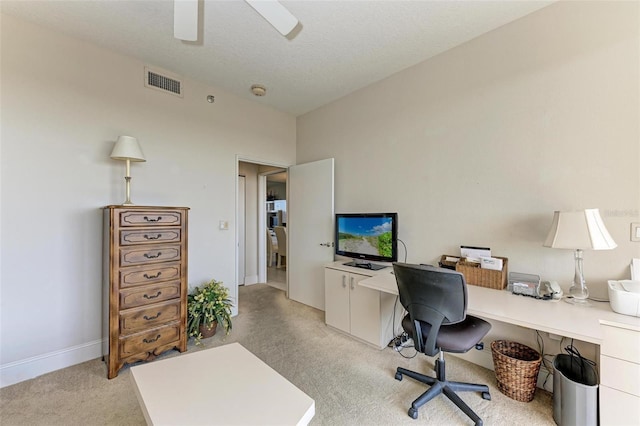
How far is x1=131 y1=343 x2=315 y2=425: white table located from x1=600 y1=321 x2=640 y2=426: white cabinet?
166cm

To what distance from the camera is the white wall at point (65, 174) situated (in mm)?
2012

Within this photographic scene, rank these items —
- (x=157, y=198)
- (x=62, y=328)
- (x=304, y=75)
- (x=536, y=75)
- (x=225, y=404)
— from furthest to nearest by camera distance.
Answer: (x=304, y=75) < (x=157, y=198) < (x=62, y=328) < (x=536, y=75) < (x=225, y=404)

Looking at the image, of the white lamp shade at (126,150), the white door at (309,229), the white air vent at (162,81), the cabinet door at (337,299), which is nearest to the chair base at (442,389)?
the cabinet door at (337,299)

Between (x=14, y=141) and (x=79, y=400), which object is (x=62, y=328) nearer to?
(x=79, y=400)

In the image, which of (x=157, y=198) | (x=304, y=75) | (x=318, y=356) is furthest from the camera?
(x=304, y=75)

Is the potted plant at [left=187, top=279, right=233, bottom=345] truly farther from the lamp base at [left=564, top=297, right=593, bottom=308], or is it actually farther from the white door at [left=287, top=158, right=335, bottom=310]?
the lamp base at [left=564, top=297, right=593, bottom=308]

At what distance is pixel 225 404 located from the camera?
3.49ft

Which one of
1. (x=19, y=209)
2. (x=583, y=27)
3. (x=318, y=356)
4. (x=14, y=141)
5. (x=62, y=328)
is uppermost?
(x=583, y=27)

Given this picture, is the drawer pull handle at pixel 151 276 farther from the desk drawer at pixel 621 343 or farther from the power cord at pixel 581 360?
the power cord at pixel 581 360

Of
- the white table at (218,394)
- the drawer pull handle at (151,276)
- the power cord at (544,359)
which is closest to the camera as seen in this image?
the white table at (218,394)

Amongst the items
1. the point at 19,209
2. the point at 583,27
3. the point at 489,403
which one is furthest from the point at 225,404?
the point at 583,27

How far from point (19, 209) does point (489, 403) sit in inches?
148

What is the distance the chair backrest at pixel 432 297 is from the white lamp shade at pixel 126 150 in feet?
7.73

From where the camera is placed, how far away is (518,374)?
1.77 m
